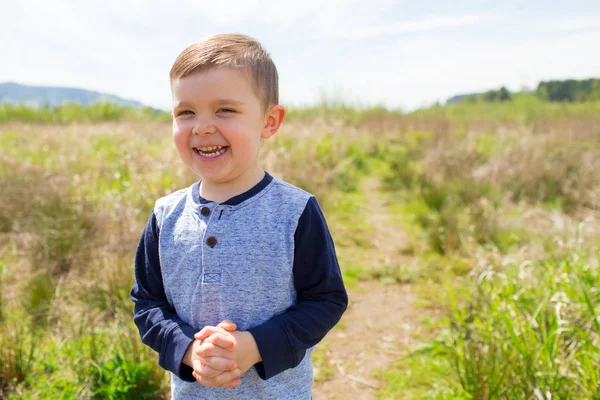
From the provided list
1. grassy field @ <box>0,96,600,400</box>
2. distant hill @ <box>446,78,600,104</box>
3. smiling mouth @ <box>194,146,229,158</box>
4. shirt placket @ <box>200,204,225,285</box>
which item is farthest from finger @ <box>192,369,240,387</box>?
distant hill @ <box>446,78,600,104</box>

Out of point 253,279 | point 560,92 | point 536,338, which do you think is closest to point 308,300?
point 253,279

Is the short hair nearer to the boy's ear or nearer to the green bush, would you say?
the boy's ear

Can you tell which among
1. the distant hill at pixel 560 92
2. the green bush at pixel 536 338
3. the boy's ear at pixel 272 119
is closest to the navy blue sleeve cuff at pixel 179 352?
the boy's ear at pixel 272 119

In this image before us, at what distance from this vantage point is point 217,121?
1.22 m

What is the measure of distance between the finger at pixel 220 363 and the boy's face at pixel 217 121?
479 mm

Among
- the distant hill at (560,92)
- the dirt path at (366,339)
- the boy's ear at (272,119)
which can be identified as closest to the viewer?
the boy's ear at (272,119)

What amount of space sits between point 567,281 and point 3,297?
13.0ft

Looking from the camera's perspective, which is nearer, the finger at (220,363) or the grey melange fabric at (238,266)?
the finger at (220,363)

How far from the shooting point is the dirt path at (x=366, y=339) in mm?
2928

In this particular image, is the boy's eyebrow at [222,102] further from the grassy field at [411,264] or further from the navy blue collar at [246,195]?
the grassy field at [411,264]

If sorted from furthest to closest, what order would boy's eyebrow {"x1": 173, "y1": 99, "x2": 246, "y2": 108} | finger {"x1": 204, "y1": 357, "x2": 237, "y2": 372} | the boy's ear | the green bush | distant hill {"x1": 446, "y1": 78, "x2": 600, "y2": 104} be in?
distant hill {"x1": 446, "y1": 78, "x2": 600, "y2": 104}, the green bush, the boy's ear, boy's eyebrow {"x1": 173, "y1": 99, "x2": 246, "y2": 108}, finger {"x1": 204, "y1": 357, "x2": 237, "y2": 372}

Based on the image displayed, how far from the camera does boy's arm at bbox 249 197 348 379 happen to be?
3.91 feet

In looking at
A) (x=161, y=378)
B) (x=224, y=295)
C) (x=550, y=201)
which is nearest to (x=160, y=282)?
(x=224, y=295)

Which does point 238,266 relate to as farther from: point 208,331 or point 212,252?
point 208,331
